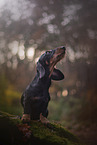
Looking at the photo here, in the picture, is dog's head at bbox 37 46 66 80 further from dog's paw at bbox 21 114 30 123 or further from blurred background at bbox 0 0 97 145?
blurred background at bbox 0 0 97 145

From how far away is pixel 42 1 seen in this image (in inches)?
88.7

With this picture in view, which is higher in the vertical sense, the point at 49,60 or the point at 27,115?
the point at 49,60

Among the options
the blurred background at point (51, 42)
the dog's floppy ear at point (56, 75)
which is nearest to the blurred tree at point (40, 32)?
the blurred background at point (51, 42)

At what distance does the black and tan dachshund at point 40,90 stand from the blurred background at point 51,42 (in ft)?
2.56

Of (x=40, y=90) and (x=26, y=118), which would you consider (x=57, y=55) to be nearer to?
(x=40, y=90)

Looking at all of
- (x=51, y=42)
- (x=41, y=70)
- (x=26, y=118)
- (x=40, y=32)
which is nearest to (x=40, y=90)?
(x=41, y=70)

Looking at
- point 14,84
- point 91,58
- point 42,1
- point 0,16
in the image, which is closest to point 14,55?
point 14,84

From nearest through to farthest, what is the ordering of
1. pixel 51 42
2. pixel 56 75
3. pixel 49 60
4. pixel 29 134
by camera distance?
pixel 29 134 → pixel 49 60 → pixel 56 75 → pixel 51 42

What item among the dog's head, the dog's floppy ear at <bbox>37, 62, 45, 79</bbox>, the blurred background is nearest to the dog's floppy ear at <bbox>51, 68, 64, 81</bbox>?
the dog's head

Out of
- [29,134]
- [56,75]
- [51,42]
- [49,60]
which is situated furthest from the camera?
[51,42]

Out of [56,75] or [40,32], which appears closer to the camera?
[56,75]

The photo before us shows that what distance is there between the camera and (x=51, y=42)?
235cm

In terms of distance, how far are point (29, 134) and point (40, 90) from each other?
42 cm

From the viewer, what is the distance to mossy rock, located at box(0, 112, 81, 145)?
4.05 ft
